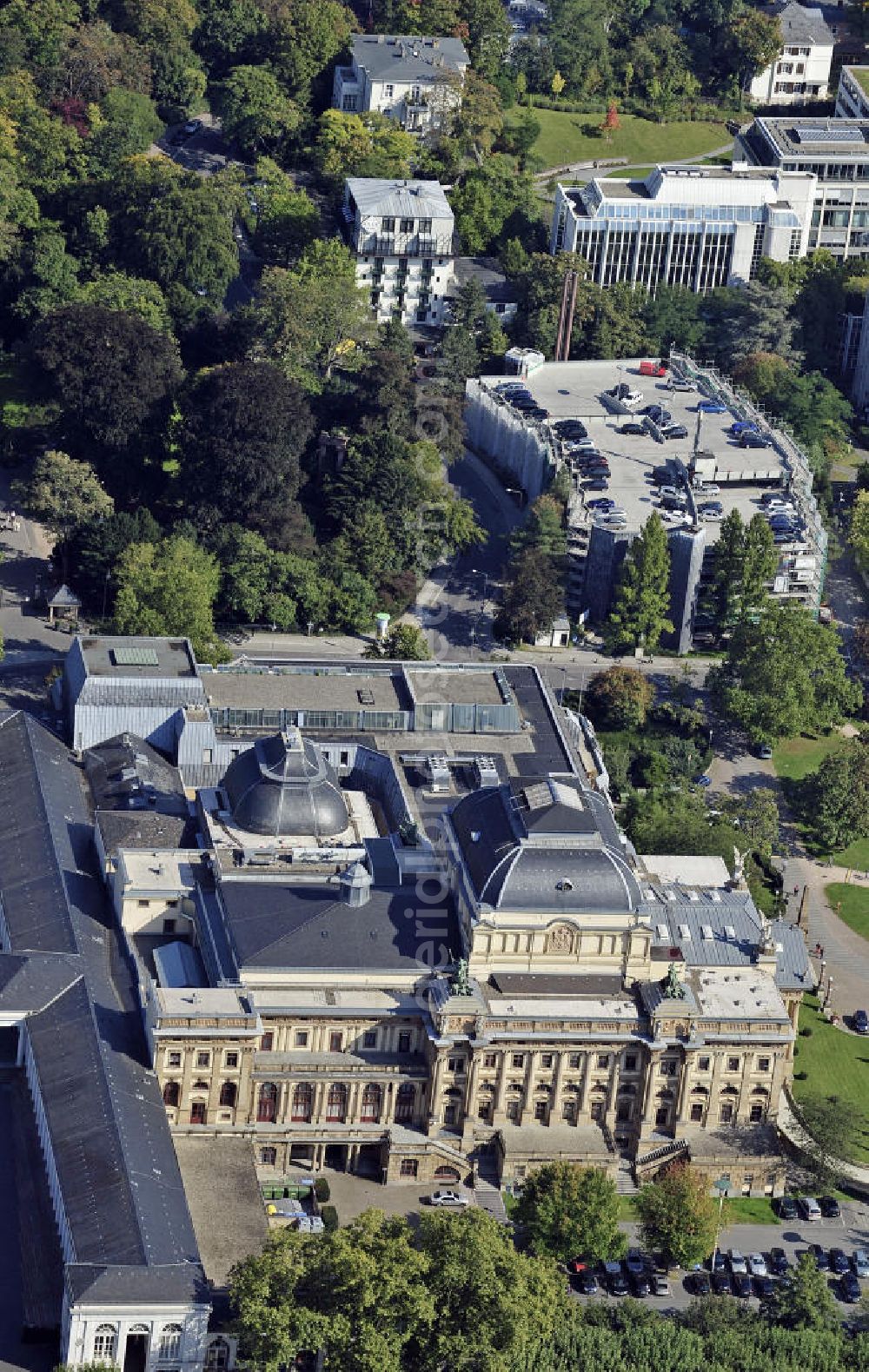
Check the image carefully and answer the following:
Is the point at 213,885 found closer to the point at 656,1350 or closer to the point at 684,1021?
the point at 684,1021

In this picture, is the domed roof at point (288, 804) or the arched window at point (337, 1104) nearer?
the arched window at point (337, 1104)

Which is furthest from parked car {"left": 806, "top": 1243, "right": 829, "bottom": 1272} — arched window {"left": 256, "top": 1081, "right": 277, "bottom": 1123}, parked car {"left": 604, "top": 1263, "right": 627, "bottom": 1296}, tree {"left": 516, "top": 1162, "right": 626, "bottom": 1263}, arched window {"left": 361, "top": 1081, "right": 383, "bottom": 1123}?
arched window {"left": 256, "top": 1081, "right": 277, "bottom": 1123}

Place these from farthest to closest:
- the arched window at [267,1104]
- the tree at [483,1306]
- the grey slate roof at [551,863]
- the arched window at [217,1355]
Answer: the grey slate roof at [551,863] → the arched window at [267,1104] → the arched window at [217,1355] → the tree at [483,1306]

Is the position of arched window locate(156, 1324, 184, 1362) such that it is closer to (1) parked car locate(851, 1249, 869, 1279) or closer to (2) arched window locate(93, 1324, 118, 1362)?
(2) arched window locate(93, 1324, 118, 1362)

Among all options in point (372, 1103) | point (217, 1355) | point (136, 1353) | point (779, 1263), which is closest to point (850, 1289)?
point (779, 1263)

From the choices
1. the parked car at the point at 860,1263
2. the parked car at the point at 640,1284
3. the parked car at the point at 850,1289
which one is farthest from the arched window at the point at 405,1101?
the parked car at the point at 860,1263

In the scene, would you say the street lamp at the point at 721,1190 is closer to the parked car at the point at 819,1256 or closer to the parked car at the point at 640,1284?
the parked car at the point at 819,1256
